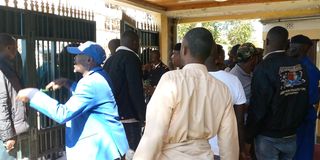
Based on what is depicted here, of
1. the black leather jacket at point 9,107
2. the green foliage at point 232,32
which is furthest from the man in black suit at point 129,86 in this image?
the green foliage at point 232,32

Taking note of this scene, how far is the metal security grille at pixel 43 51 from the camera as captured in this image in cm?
500

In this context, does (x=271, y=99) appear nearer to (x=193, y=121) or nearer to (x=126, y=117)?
(x=193, y=121)

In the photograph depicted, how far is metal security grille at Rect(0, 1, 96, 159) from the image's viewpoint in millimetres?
5004

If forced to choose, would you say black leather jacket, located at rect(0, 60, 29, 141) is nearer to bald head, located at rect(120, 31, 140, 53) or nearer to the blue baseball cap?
the blue baseball cap

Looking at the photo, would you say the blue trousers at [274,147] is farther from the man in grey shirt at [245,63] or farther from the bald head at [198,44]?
the bald head at [198,44]

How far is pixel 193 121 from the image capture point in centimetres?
210

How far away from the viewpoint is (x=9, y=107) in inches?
151

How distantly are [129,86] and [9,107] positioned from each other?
1.32 m

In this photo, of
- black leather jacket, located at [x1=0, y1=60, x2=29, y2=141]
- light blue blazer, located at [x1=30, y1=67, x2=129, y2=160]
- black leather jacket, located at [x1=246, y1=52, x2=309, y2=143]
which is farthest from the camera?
black leather jacket, located at [x1=0, y1=60, x2=29, y2=141]

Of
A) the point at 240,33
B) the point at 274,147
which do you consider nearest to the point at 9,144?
the point at 274,147

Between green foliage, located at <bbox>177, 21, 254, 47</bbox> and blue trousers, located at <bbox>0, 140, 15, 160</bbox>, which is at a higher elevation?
green foliage, located at <bbox>177, 21, 254, 47</bbox>

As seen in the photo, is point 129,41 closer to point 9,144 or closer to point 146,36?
point 9,144

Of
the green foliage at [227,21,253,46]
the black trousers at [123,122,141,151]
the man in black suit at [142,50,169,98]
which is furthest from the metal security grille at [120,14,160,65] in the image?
the green foliage at [227,21,253,46]

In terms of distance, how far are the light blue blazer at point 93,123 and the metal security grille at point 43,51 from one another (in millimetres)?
1959
